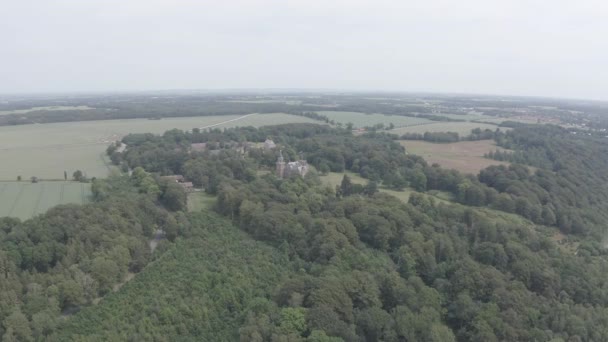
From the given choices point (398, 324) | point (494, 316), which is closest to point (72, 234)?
point (398, 324)

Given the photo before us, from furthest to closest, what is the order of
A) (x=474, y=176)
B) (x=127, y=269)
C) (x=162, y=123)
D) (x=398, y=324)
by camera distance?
(x=162, y=123) < (x=474, y=176) < (x=127, y=269) < (x=398, y=324)

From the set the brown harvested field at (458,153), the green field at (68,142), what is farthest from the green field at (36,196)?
the brown harvested field at (458,153)

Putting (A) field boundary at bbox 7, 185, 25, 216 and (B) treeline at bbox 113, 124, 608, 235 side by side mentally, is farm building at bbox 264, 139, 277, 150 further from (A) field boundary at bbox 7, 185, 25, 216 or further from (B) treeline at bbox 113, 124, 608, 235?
(A) field boundary at bbox 7, 185, 25, 216

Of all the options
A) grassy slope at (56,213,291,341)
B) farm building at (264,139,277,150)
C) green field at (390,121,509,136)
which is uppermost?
green field at (390,121,509,136)

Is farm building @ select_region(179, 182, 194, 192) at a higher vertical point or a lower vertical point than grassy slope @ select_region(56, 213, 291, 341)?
higher

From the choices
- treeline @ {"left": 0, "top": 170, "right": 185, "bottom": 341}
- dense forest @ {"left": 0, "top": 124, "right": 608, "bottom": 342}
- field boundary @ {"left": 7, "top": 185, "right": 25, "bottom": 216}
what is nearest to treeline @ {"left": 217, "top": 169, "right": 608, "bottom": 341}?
dense forest @ {"left": 0, "top": 124, "right": 608, "bottom": 342}

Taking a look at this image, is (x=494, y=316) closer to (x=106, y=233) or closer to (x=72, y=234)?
(x=106, y=233)

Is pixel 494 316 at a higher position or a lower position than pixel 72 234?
lower
